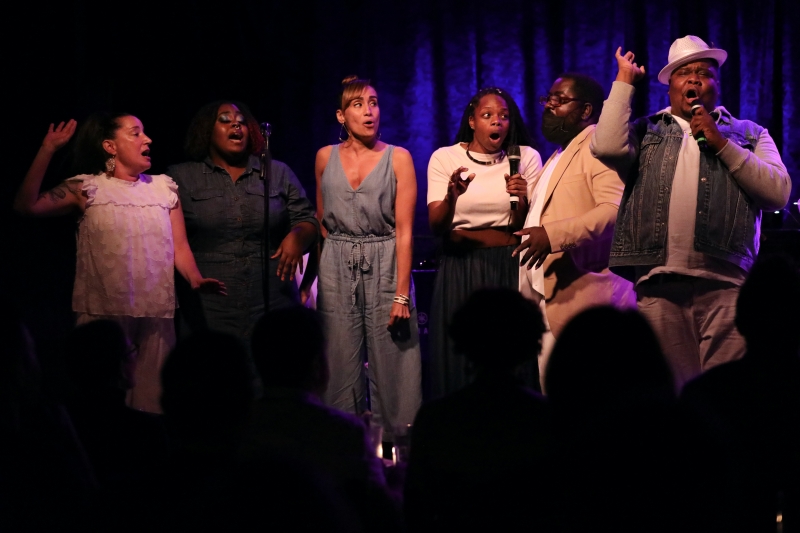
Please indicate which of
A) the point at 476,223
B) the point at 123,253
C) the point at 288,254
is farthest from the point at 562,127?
the point at 123,253

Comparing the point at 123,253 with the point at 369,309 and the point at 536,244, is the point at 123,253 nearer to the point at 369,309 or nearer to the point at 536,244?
the point at 369,309

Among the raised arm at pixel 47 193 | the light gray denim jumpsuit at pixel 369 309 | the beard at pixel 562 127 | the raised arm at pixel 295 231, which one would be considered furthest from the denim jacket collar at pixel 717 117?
the raised arm at pixel 47 193

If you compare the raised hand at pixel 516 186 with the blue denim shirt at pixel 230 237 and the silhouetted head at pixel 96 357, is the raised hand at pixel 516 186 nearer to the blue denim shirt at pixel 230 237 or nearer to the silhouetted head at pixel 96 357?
the blue denim shirt at pixel 230 237

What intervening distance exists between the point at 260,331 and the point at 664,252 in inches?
70.8

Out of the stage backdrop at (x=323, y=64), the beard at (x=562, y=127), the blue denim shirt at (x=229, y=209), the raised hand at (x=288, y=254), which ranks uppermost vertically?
the stage backdrop at (x=323, y=64)

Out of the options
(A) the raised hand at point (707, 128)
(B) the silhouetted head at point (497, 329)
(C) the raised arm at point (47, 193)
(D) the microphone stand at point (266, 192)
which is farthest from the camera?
(D) the microphone stand at point (266, 192)

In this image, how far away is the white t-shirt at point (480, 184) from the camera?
4195mm

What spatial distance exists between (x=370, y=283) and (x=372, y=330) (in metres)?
0.23

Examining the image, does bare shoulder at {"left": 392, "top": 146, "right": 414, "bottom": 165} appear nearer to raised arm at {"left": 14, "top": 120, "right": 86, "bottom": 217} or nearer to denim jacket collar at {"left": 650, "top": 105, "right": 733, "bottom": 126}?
denim jacket collar at {"left": 650, "top": 105, "right": 733, "bottom": 126}

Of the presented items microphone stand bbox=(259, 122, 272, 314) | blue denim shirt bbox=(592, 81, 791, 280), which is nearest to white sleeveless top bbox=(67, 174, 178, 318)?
microphone stand bbox=(259, 122, 272, 314)

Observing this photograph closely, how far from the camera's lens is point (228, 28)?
591 cm

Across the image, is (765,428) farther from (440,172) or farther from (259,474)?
(440,172)

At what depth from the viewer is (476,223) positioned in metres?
4.21

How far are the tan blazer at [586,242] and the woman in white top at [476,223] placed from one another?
Answer: 0.27m
